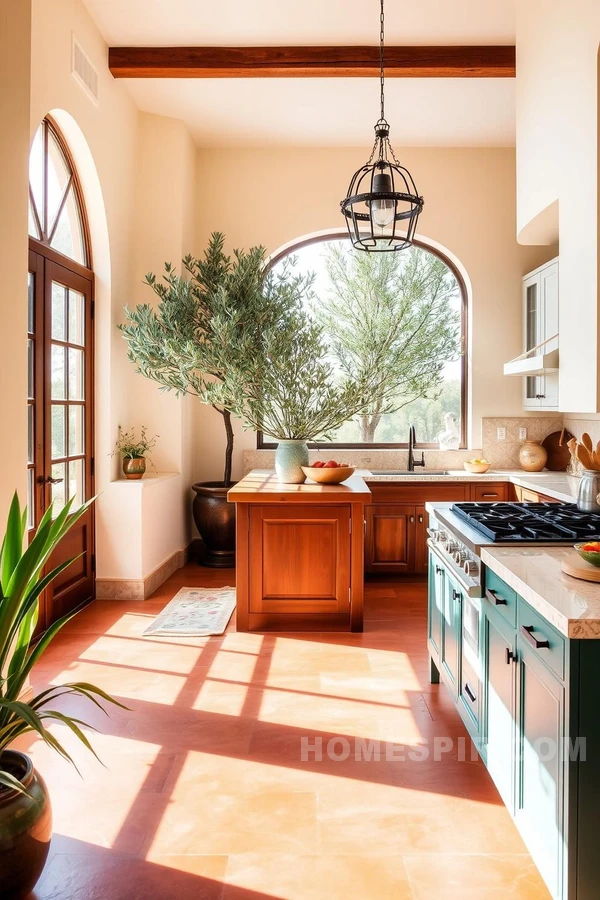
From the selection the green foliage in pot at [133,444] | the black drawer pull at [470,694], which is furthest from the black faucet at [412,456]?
the black drawer pull at [470,694]

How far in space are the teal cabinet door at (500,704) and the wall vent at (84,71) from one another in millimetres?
Answer: 3989

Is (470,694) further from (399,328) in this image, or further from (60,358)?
(399,328)

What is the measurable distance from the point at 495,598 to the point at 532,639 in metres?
0.36

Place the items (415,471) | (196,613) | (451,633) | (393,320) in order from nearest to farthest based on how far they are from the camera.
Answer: (451,633) → (196,613) → (415,471) → (393,320)

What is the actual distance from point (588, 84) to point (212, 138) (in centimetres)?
370

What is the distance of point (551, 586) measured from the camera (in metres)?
1.80

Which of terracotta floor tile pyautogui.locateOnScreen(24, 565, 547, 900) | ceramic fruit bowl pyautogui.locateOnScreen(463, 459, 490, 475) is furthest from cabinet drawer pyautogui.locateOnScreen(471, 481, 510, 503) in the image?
terracotta floor tile pyautogui.locateOnScreen(24, 565, 547, 900)

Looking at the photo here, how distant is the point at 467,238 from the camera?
20.0 feet

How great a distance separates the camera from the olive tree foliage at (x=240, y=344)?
5082mm

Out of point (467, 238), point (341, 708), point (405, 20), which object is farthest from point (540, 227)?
point (341, 708)

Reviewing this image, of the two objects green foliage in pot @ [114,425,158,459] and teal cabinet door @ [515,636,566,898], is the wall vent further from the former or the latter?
teal cabinet door @ [515,636,566,898]

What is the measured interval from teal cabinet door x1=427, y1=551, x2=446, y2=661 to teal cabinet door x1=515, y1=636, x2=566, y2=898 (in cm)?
104

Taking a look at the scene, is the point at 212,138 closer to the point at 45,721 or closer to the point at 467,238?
the point at 467,238

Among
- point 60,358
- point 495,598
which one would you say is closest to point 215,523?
point 60,358
